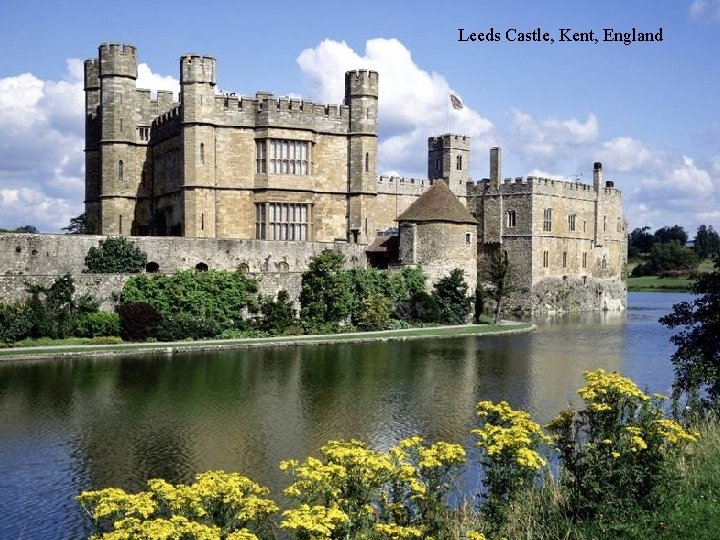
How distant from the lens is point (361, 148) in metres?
44.8

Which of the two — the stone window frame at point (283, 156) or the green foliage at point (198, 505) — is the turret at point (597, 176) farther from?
the green foliage at point (198, 505)

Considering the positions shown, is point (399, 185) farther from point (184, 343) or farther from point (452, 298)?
point (184, 343)

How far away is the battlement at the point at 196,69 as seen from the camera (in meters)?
40.6

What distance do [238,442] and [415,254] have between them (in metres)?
27.6

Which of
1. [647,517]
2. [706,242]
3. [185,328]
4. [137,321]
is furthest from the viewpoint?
[706,242]

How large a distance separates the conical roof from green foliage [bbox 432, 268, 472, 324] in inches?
112

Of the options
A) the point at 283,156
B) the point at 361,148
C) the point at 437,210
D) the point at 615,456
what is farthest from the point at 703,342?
the point at 361,148

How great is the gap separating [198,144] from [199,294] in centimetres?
894

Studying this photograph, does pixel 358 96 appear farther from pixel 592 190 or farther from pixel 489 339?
pixel 592 190

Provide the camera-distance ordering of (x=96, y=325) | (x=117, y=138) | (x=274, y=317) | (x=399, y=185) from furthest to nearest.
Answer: (x=399, y=185) → (x=117, y=138) → (x=274, y=317) → (x=96, y=325)

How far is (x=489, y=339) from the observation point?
3647 centimetres

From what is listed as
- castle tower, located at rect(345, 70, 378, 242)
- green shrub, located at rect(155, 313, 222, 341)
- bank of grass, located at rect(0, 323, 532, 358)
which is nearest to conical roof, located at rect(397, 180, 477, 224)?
castle tower, located at rect(345, 70, 378, 242)

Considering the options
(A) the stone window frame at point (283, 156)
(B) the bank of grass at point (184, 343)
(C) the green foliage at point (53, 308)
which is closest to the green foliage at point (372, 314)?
(B) the bank of grass at point (184, 343)

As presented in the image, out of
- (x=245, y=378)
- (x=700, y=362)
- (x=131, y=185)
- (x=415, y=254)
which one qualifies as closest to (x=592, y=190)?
(x=415, y=254)
